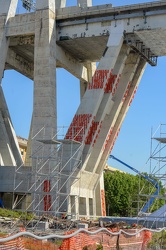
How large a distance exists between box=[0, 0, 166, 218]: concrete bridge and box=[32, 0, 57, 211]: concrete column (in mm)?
73

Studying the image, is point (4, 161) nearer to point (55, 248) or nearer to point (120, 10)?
point (120, 10)

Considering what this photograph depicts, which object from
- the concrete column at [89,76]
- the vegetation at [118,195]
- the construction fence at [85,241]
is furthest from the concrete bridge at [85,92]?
the vegetation at [118,195]

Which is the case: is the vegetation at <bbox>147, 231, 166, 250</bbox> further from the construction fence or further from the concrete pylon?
the concrete pylon

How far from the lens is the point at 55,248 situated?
9.56m

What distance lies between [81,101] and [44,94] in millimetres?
2825

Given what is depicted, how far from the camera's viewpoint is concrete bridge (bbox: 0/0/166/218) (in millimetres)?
33188

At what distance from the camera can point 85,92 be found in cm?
3559

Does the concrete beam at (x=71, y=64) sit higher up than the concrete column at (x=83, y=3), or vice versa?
the concrete column at (x=83, y=3)

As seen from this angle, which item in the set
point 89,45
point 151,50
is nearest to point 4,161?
point 89,45

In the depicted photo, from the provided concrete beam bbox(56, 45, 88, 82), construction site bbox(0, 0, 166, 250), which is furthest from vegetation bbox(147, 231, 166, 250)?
concrete beam bbox(56, 45, 88, 82)

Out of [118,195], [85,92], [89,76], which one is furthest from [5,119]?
[118,195]

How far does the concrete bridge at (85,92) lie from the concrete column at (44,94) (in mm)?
73

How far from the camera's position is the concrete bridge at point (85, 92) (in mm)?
33188

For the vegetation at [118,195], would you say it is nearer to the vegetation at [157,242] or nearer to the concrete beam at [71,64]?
the concrete beam at [71,64]
